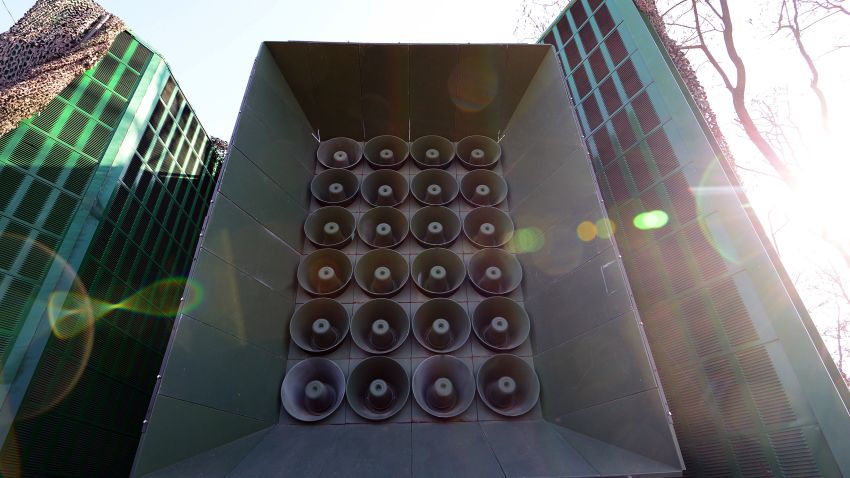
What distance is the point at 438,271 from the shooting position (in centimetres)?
1029

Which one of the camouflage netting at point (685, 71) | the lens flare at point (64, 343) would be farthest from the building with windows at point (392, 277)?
Result: the camouflage netting at point (685, 71)

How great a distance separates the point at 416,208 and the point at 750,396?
26.7 feet

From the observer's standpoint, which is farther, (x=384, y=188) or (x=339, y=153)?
(x=339, y=153)

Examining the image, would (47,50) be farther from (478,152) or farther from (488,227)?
(488,227)

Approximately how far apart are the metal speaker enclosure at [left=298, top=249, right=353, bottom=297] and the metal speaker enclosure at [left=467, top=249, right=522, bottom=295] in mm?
3052

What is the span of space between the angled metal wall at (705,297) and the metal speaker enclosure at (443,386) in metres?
3.91

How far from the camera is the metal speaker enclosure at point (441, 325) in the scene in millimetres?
9555

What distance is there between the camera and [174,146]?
12.6 meters

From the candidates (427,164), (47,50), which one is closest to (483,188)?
(427,164)

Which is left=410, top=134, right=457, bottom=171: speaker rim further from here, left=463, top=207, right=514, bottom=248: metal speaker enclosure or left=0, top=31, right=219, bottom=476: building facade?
left=0, top=31, right=219, bottom=476: building facade

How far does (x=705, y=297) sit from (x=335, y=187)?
8.90m

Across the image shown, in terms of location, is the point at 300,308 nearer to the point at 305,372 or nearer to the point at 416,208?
the point at 305,372

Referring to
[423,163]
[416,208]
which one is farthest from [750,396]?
[423,163]

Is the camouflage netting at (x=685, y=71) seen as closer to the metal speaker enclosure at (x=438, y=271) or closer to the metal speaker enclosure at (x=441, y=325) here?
the metal speaker enclosure at (x=438, y=271)
